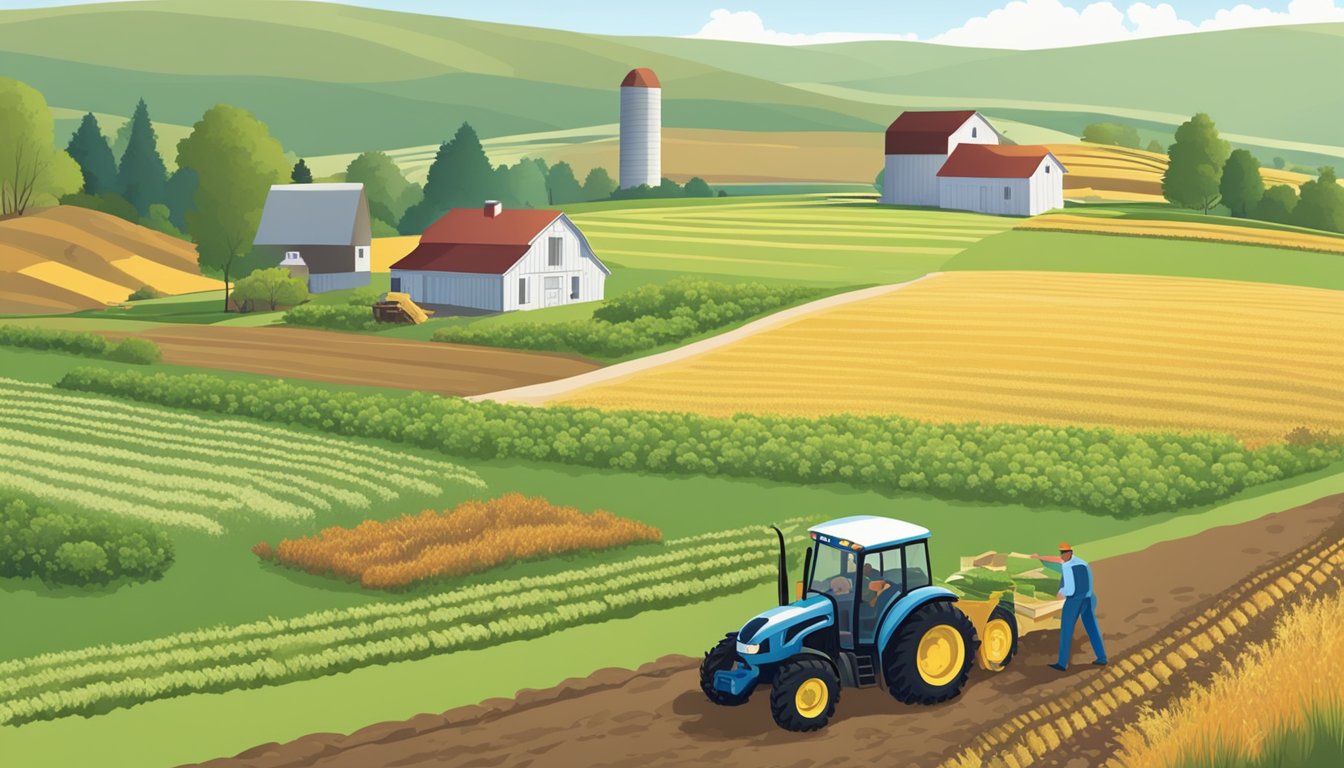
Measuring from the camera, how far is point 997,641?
790 inches

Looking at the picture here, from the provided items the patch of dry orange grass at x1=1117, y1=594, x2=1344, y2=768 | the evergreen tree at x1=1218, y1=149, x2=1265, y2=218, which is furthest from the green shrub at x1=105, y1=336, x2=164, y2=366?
the evergreen tree at x1=1218, y1=149, x2=1265, y2=218

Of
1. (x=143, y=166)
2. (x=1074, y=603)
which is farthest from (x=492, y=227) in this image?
(x=143, y=166)

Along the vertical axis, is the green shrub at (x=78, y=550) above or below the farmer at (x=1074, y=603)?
below

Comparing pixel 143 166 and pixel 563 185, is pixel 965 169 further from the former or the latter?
pixel 143 166

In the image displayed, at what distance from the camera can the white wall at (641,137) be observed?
13525 cm

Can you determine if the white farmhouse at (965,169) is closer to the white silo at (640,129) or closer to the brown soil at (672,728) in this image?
the white silo at (640,129)

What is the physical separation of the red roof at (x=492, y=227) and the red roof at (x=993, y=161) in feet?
133

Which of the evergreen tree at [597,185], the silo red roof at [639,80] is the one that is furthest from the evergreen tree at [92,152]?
the evergreen tree at [597,185]

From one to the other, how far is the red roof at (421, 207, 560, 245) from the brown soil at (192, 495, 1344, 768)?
4869 centimetres

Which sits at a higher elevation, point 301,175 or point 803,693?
point 301,175

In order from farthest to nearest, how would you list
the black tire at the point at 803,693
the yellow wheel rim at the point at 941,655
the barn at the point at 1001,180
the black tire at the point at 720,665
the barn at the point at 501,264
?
1. the barn at the point at 1001,180
2. the barn at the point at 501,264
3. the yellow wheel rim at the point at 941,655
4. the black tire at the point at 720,665
5. the black tire at the point at 803,693

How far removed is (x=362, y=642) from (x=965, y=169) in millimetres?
85520

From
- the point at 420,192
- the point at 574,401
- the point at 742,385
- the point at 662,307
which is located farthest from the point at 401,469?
the point at 420,192

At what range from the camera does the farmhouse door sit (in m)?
68.9
